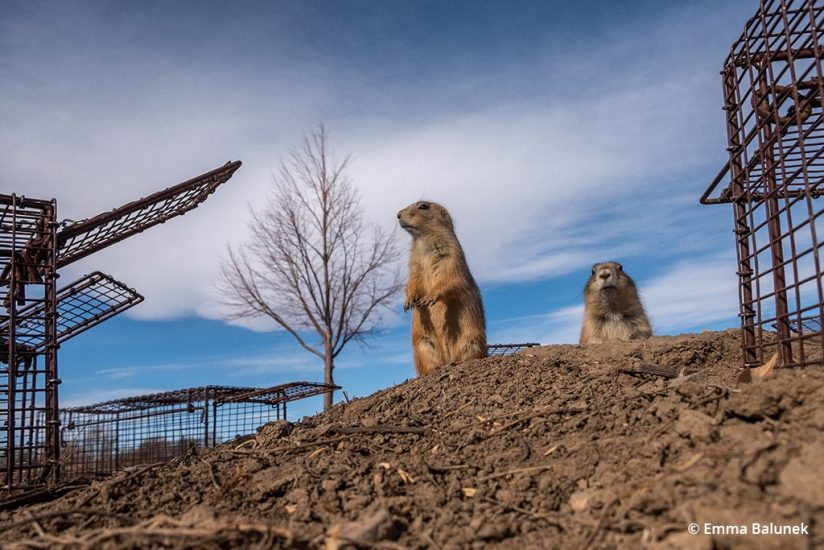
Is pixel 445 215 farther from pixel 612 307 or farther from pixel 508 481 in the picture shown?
pixel 508 481

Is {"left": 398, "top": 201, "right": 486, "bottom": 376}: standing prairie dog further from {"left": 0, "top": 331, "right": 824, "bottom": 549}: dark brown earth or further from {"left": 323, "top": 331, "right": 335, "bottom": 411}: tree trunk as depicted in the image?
{"left": 323, "top": 331, "right": 335, "bottom": 411}: tree trunk

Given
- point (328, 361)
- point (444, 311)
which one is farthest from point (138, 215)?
point (328, 361)

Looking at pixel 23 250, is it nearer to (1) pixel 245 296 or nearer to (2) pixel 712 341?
(2) pixel 712 341

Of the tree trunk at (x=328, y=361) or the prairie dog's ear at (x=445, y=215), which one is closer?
the prairie dog's ear at (x=445, y=215)

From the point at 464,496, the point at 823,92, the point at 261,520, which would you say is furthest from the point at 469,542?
the point at 823,92

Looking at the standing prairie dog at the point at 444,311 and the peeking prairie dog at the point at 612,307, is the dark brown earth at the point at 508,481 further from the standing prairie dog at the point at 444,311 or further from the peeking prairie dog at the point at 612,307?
the peeking prairie dog at the point at 612,307

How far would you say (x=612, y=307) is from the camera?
35.8 feet

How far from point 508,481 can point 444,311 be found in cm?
527

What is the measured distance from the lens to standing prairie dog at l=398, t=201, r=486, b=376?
873 cm

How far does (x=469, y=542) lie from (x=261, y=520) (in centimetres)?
100

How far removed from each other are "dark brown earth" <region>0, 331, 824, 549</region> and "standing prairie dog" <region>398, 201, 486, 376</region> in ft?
11.7

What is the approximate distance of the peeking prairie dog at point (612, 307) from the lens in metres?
10.8

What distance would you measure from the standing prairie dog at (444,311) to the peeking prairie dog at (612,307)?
8.46 feet

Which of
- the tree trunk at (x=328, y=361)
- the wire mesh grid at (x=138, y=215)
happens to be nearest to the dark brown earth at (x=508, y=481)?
the wire mesh grid at (x=138, y=215)
